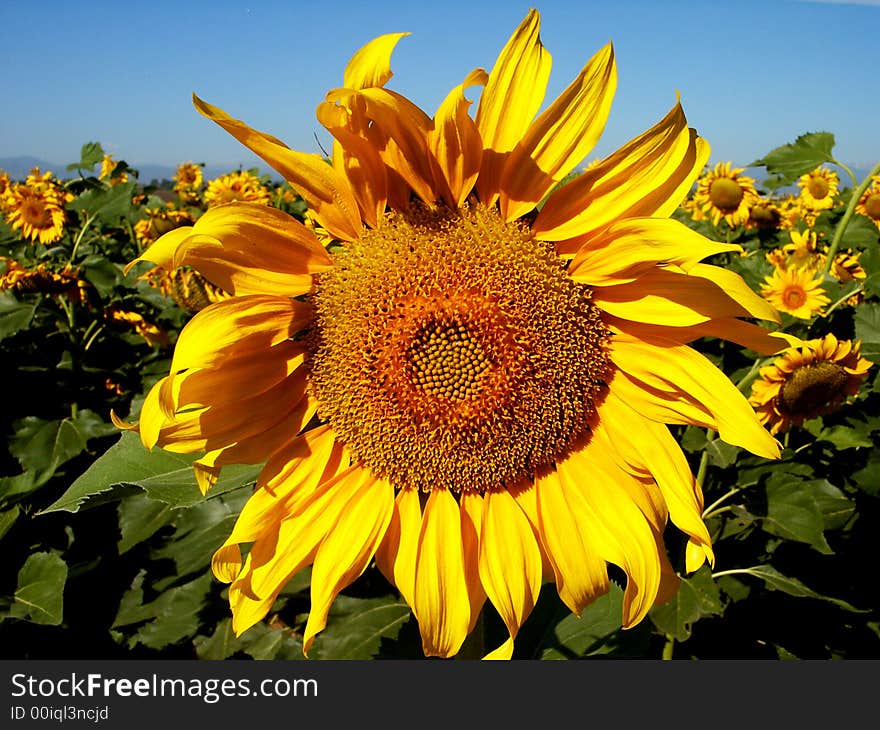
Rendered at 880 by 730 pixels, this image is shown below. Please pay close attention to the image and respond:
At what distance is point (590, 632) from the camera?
6.85 feet

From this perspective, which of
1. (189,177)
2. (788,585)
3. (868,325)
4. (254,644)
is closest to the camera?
(788,585)

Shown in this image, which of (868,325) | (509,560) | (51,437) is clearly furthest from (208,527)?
(868,325)

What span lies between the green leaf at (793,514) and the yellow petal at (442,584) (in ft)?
5.44

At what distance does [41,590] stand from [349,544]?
1.80m

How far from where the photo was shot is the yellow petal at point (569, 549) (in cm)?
147

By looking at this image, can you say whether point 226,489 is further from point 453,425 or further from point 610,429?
point 610,429

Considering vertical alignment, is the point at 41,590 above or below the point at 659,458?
below

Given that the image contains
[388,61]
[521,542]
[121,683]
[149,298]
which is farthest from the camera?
[149,298]

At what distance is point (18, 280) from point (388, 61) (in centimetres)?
411

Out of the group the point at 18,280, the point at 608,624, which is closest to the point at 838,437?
the point at 608,624

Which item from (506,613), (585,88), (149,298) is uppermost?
(149,298)

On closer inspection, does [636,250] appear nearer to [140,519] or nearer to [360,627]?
[360,627]

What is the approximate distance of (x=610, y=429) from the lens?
5.23 ft

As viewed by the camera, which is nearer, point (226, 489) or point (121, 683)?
point (226, 489)
